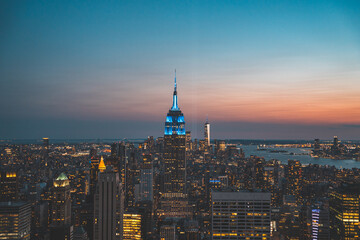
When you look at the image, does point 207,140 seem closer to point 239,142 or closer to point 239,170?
point 239,170

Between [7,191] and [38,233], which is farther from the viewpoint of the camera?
[7,191]

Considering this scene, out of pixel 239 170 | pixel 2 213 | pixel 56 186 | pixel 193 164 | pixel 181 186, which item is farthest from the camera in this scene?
pixel 193 164

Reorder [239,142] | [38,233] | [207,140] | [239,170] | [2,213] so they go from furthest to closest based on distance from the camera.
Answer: [239,142] < [207,140] < [239,170] < [38,233] < [2,213]

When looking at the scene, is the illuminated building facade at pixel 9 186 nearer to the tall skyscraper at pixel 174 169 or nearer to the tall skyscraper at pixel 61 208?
the tall skyscraper at pixel 61 208

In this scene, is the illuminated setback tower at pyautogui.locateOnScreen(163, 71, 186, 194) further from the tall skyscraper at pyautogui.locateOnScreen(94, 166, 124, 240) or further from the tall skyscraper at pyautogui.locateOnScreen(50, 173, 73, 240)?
the tall skyscraper at pyautogui.locateOnScreen(94, 166, 124, 240)

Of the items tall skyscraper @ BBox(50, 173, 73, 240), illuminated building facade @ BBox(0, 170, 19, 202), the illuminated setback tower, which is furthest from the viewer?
the illuminated setback tower

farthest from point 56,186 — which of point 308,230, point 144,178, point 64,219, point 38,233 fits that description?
point 308,230

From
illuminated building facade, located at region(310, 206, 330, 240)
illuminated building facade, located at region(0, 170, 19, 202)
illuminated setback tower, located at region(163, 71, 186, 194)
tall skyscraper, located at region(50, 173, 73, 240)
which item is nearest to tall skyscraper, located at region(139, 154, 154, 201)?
illuminated setback tower, located at region(163, 71, 186, 194)
